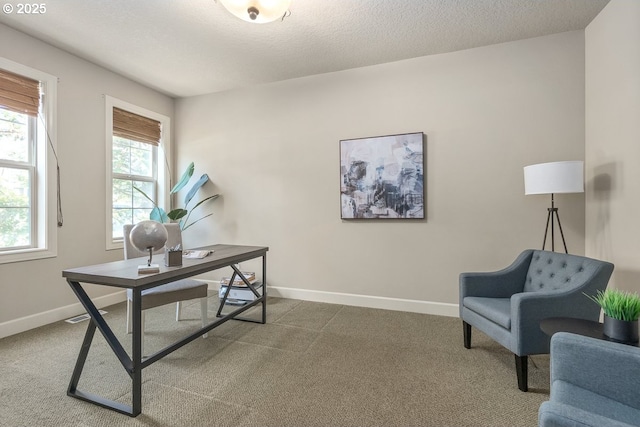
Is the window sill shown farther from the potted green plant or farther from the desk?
the potted green plant

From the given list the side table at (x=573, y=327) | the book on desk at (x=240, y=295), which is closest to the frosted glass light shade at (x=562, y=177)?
the side table at (x=573, y=327)

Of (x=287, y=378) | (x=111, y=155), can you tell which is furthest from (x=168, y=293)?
(x=111, y=155)

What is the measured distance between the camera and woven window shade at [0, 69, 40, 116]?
2.62 meters

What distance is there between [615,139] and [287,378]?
10.0 ft

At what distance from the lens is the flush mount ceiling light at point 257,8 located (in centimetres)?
194

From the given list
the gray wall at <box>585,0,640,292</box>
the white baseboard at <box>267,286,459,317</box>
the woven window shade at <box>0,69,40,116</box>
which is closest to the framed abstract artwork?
the white baseboard at <box>267,286,459,317</box>

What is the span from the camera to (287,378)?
76.1 inches

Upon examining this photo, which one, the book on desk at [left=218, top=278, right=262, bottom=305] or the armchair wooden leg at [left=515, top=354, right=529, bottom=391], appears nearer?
the armchair wooden leg at [left=515, top=354, right=529, bottom=391]

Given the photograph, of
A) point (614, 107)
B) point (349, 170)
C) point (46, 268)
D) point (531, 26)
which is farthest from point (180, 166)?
point (614, 107)

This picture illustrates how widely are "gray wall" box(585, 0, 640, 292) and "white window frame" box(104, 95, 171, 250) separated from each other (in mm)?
4935

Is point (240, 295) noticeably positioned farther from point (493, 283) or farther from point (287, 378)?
point (493, 283)

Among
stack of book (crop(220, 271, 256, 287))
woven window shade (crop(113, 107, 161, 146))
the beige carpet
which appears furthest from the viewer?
woven window shade (crop(113, 107, 161, 146))

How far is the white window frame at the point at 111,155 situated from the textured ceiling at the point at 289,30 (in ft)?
1.52

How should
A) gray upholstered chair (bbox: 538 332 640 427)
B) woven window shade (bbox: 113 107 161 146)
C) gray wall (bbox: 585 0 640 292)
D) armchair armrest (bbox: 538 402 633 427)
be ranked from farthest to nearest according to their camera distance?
woven window shade (bbox: 113 107 161 146), gray wall (bbox: 585 0 640 292), gray upholstered chair (bbox: 538 332 640 427), armchair armrest (bbox: 538 402 633 427)
